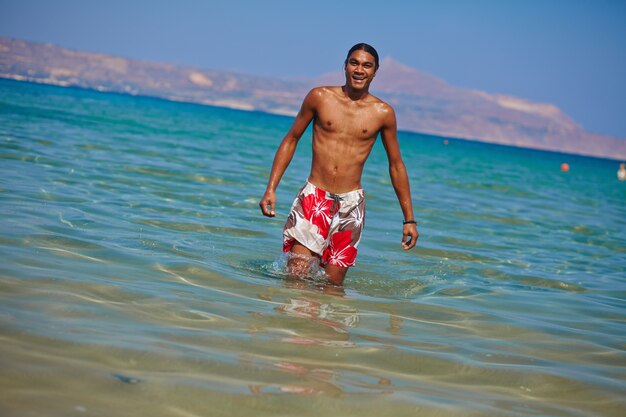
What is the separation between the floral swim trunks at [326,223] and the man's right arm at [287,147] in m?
0.21

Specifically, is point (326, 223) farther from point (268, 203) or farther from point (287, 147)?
point (287, 147)

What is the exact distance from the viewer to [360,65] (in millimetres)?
5180

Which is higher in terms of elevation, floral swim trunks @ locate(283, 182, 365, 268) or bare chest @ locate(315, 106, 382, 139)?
bare chest @ locate(315, 106, 382, 139)

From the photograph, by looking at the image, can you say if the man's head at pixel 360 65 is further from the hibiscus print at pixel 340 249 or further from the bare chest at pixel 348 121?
the hibiscus print at pixel 340 249

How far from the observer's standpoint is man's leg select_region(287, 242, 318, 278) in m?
5.36

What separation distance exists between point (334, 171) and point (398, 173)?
50cm

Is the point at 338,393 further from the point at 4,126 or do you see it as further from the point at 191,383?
the point at 4,126

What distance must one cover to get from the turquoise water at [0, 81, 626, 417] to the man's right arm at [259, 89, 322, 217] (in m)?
0.56

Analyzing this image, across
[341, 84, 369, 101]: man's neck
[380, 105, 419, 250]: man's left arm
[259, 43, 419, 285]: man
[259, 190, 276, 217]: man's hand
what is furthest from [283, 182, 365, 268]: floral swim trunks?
[341, 84, 369, 101]: man's neck

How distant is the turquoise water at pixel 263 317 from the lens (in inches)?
116

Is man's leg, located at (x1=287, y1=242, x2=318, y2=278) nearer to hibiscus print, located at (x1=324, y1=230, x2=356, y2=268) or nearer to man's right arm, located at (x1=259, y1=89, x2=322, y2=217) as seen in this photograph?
hibiscus print, located at (x1=324, y1=230, x2=356, y2=268)

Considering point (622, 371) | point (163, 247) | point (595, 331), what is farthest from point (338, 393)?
point (163, 247)

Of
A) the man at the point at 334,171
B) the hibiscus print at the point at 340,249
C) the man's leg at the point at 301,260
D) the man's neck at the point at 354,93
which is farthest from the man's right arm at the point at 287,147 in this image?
the hibiscus print at the point at 340,249

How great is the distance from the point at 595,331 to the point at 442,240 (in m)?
3.93
